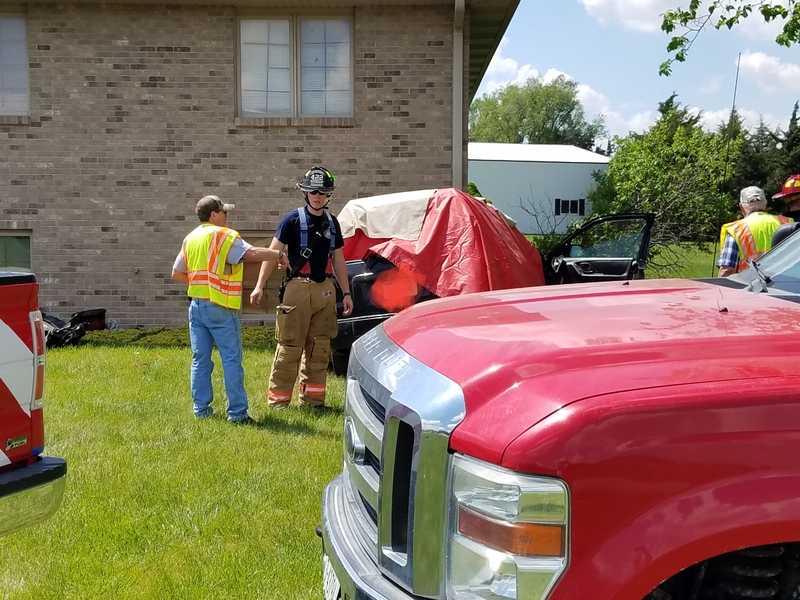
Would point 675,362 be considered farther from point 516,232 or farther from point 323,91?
point 323,91

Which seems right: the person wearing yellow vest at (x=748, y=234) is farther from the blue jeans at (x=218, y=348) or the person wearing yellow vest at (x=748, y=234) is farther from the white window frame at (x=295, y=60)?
the white window frame at (x=295, y=60)

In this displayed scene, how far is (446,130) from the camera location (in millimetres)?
10344

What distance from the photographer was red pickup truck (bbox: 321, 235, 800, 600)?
1.54 metres

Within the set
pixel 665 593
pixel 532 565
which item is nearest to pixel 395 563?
pixel 532 565

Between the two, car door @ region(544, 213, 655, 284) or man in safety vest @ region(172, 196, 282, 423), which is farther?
car door @ region(544, 213, 655, 284)

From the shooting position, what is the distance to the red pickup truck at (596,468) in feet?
5.04

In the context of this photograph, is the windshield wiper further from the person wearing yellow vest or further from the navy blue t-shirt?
the navy blue t-shirt

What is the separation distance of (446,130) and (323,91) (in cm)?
184

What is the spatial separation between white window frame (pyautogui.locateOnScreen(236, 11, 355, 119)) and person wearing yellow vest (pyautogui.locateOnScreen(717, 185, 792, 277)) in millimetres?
5582

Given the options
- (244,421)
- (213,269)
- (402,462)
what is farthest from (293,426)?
(402,462)

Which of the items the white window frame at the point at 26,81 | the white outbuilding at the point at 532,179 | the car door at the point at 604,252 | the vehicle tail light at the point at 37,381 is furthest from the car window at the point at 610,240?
the white outbuilding at the point at 532,179

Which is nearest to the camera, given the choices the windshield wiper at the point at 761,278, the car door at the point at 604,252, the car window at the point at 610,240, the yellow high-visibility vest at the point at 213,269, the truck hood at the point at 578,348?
the truck hood at the point at 578,348

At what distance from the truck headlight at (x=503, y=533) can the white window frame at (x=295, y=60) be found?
30.5ft

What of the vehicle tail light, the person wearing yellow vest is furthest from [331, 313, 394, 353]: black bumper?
the vehicle tail light
